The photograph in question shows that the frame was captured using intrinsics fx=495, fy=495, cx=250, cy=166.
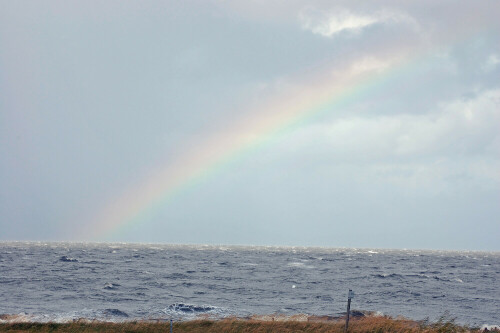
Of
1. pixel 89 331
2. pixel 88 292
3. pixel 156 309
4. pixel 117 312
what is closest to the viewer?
pixel 89 331

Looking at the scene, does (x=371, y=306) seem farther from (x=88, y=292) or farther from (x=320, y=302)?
(x=88, y=292)

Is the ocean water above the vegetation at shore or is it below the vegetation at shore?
below

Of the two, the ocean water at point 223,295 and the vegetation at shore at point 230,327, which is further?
the ocean water at point 223,295

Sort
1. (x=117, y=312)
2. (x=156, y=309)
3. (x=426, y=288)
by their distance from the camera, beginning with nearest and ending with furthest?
(x=117, y=312), (x=156, y=309), (x=426, y=288)

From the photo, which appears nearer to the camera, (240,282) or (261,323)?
(261,323)

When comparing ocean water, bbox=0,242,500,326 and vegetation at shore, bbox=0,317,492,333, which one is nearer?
vegetation at shore, bbox=0,317,492,333

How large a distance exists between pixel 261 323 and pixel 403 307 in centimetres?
2073

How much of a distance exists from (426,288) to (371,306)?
A: 58.3ft

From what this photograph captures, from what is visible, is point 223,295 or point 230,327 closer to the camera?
point 230,327

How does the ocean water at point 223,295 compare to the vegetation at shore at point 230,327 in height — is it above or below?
below

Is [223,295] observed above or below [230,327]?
below

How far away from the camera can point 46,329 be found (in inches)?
891

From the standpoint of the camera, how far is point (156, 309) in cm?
3566

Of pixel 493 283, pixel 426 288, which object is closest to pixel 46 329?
pixel 426 288
